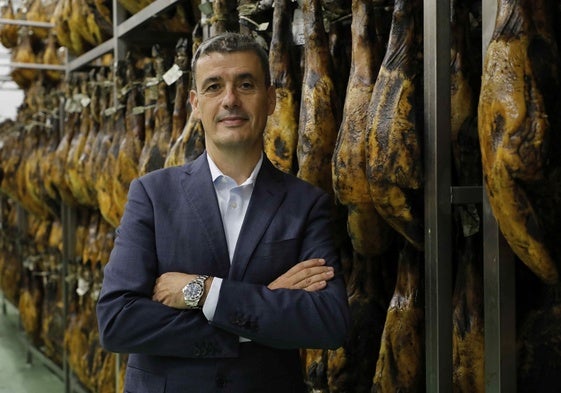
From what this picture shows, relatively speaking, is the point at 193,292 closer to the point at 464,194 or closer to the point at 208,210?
the point at 208,210

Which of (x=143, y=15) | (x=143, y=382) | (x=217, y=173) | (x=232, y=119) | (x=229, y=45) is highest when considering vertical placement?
(x=143, y=15)

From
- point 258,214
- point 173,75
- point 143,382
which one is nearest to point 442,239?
point 258,214

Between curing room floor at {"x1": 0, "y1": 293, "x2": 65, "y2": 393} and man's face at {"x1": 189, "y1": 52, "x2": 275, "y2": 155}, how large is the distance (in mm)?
4492

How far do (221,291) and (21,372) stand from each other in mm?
5265

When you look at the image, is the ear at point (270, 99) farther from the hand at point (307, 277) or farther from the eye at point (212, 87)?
the hand at point (307, 277)

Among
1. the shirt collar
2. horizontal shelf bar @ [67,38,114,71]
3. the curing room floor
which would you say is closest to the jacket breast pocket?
the shirt collar

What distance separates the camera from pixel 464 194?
2.05 m

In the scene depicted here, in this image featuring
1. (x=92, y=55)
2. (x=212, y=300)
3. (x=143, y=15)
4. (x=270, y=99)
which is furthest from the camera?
(x=92, y=55)

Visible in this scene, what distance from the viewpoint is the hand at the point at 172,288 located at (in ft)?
6.07

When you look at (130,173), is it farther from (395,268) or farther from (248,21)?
(395,268)

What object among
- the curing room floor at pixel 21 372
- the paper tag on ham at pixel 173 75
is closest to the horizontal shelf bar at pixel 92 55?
the paper tag on ham at pixel 173 75

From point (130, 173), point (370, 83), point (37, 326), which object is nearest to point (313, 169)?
point (370, 83)

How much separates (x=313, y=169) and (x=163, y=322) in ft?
2.90

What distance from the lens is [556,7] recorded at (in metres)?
1.96
